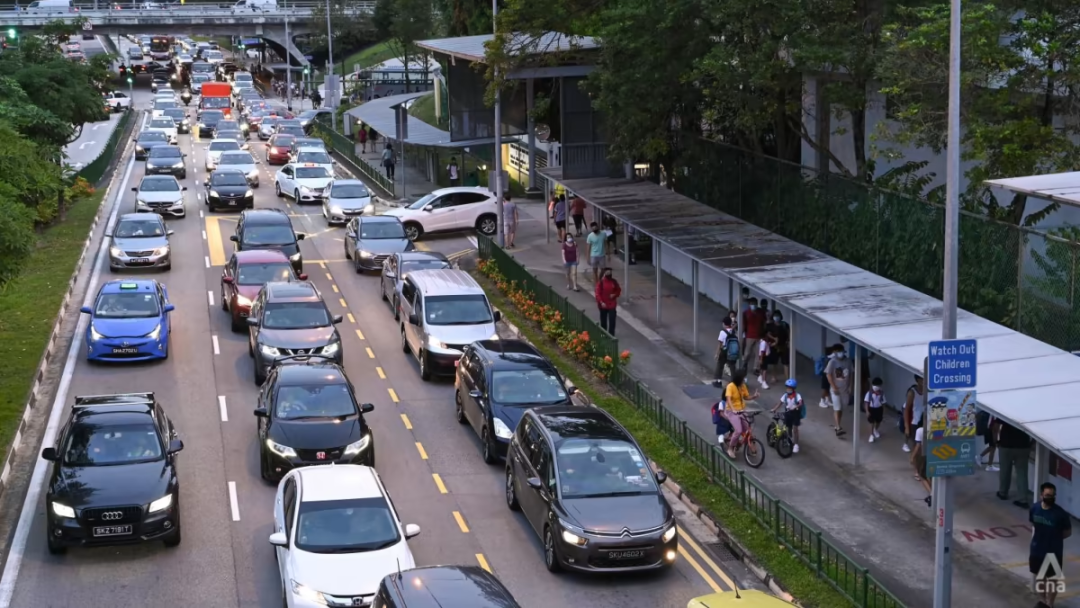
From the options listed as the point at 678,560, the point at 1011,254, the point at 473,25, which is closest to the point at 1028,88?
the point at 1011,254

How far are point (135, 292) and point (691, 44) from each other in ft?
44.9

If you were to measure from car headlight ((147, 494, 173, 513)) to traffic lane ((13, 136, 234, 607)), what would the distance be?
0.73 meters

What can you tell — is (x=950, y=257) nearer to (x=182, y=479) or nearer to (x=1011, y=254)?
(x=1011, y=254)

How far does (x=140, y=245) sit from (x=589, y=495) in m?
22.7

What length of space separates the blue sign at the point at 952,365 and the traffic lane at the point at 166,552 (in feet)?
29.4

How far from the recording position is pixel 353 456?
20984mm

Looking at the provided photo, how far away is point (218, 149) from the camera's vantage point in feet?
194

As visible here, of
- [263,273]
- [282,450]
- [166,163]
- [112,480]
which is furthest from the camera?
[166,163]

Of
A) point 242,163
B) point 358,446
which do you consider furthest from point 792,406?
point 242,163

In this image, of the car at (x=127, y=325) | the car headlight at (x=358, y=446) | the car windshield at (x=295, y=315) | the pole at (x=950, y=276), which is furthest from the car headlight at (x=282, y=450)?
the pole at (x=950, y=276)

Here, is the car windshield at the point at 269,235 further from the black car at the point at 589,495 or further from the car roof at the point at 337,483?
the car roof at the point at 337,483

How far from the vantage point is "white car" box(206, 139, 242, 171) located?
187 ft

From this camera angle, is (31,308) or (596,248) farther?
(596,248)

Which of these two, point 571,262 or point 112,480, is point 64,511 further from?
point 571,262
